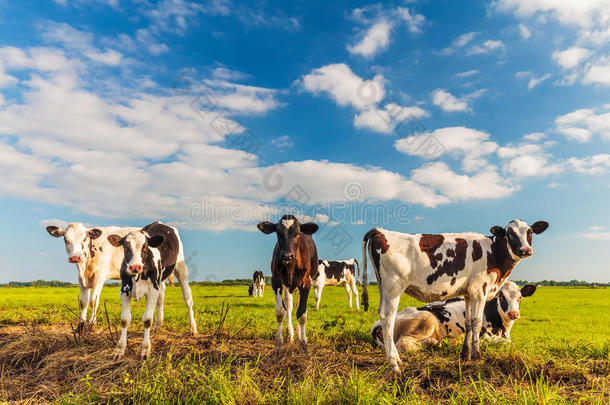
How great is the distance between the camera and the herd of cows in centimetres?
729

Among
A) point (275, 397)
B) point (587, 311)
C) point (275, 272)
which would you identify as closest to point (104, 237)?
point (275, 272)

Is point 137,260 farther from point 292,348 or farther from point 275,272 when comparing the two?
point 292,348

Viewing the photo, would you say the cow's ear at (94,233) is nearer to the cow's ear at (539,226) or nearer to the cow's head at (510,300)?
the cow's head at (510,300)

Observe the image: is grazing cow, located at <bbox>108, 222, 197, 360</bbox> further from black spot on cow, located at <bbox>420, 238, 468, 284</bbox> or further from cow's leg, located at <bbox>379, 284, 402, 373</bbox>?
black spot on cow, located at <bbox>420, 238, 468, 284</bbox>

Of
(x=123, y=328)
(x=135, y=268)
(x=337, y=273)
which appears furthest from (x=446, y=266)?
(x=337, y=273)

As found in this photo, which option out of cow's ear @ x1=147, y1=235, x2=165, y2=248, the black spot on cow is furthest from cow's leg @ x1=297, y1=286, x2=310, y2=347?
cow's ear @ x1=147, y1=235, x2=165, y2=248

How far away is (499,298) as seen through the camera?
973cm

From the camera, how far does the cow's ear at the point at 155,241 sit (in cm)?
784

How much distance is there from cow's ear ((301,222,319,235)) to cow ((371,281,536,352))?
9.01ft

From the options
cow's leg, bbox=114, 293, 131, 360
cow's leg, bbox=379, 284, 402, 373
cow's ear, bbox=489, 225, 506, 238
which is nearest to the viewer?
cow's leg, bbox=379, 284, 402, 373

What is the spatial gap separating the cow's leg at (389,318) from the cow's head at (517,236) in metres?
2.78

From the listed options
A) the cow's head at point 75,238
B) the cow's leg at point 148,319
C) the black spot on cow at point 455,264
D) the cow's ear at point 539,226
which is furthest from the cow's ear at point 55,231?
the cow's ear at point 539,226

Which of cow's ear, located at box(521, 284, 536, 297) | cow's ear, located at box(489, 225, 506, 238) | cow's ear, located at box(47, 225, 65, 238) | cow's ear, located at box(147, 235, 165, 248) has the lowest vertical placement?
cow's ear, located at box(521, 284, 536, 297)

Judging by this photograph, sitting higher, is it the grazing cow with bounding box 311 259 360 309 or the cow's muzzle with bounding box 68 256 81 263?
the cow's muzzle with bounding box 68 256 81 263
